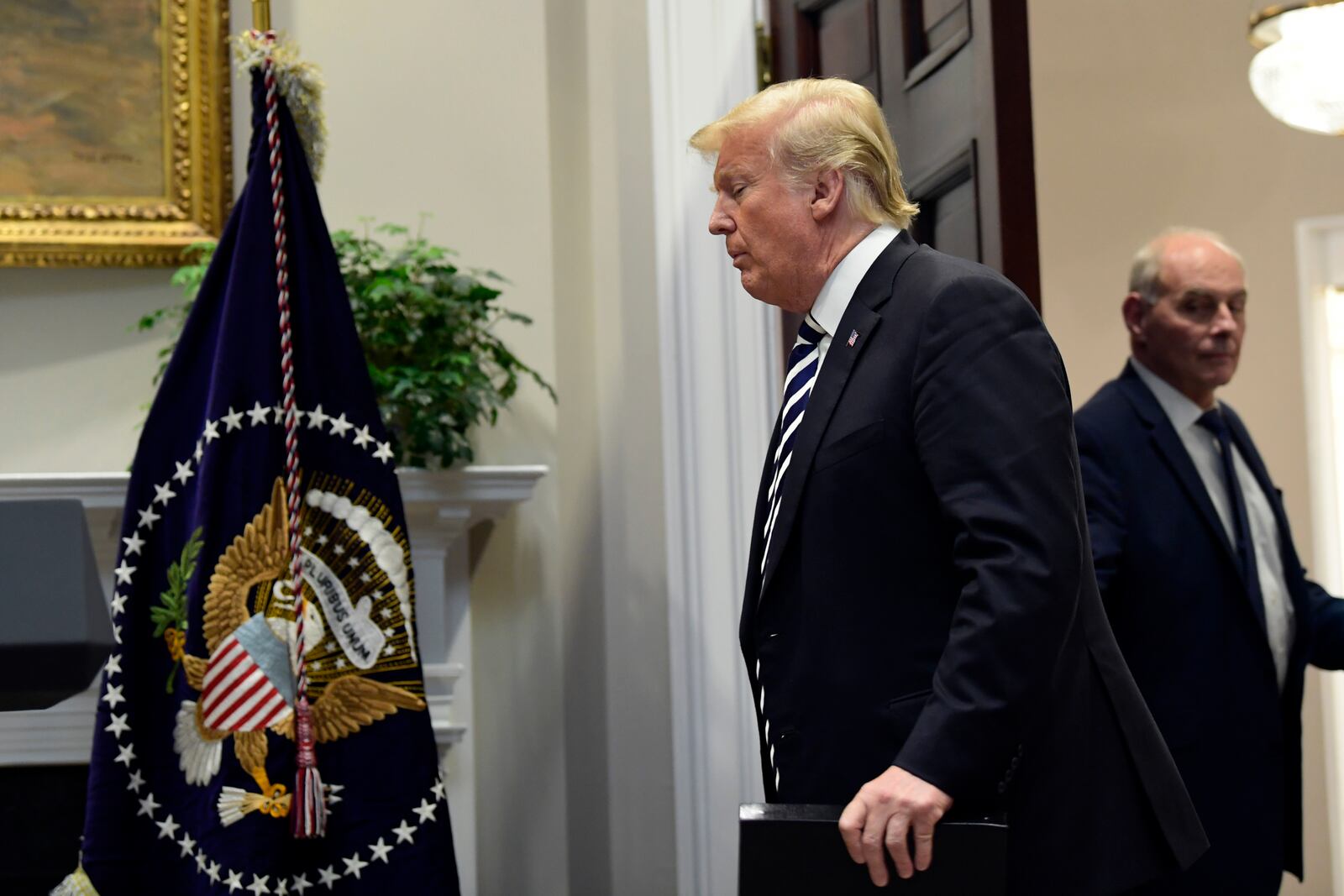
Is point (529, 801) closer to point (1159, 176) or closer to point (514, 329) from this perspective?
point (514, 329)

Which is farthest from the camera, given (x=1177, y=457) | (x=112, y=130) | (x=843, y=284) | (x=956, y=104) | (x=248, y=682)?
(x=112, y=130)

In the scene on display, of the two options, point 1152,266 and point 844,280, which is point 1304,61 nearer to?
point 1152,266

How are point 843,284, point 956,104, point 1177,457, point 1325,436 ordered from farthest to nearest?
1. point 1325,436
2. point 1177,457
3. point 956,104
4. point 843,284

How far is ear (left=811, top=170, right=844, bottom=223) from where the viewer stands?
179 centimetres

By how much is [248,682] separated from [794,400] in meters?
1.28

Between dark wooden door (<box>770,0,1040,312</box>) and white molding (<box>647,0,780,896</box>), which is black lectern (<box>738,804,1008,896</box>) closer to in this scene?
dark wooden door (<box>770,0,1040,312</box>)

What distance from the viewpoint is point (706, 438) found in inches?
122

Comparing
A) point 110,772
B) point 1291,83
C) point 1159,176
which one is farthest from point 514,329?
point 1159,176

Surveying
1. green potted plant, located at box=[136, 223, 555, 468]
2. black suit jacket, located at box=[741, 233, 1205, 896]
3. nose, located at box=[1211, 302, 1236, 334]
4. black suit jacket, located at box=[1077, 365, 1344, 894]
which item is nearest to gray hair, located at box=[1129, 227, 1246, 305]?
nose, located at box=[1211, 302, 1236, 334]

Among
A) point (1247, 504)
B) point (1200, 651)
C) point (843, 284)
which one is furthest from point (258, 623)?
point (1247, 504)

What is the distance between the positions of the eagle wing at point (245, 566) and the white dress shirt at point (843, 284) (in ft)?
4.12

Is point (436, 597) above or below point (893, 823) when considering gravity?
above

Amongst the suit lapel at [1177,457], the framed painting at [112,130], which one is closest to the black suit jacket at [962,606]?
the suit lapel at [1177,457]

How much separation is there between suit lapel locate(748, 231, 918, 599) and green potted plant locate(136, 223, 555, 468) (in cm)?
143
